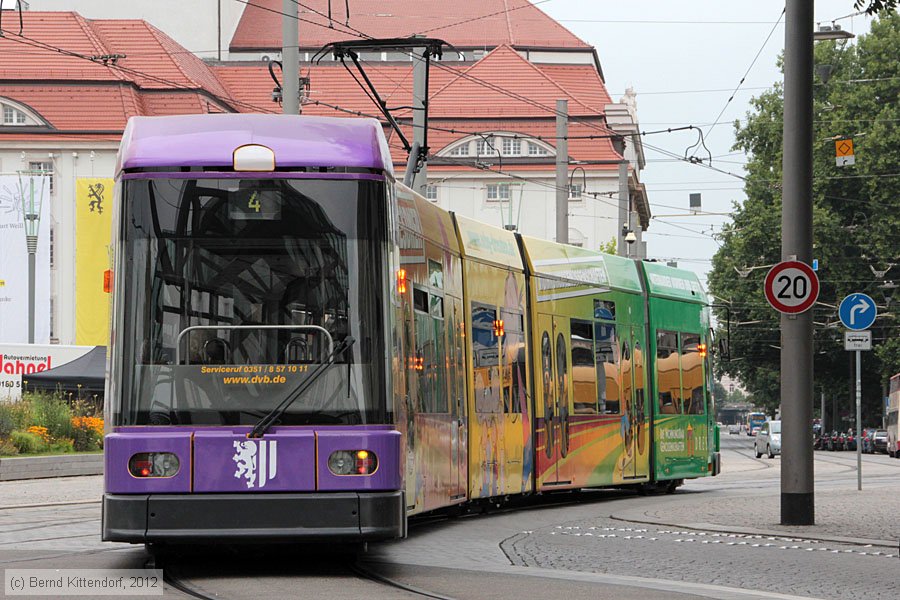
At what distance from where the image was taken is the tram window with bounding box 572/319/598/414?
20.0 m

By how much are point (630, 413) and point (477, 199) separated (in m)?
61.3

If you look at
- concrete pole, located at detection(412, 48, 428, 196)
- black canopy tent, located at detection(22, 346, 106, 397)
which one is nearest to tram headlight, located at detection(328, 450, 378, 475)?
concrete pole, located at detection(412, 48, 428, 196)

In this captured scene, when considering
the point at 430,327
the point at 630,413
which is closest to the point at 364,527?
the point at 430,327

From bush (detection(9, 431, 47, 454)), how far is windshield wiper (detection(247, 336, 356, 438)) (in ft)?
67.8

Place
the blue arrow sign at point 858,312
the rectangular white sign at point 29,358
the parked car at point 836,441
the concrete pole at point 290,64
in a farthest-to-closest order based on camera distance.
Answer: the parked car at point 836,441 → the rectangular white sign at point 29,358 → the blue arrow sign at point 858,312 → the concrete pole at point 290,64

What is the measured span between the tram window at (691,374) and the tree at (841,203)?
36700 millimetres

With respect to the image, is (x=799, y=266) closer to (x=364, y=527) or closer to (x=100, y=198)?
(x=364, y=527)

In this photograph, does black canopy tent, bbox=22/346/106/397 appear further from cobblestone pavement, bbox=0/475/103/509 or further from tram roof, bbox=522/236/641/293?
tram roof, bbox=522/236/641/293

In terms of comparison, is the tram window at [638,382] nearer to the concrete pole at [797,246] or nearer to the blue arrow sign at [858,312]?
the blue arrow sign at [858,312]

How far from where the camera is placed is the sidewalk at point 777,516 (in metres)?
15.0

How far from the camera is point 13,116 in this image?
73.9m

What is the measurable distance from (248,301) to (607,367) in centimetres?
1103

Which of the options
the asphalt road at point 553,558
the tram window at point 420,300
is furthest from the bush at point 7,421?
the tram window at point 420,300

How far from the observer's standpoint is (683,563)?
12.3 meters
